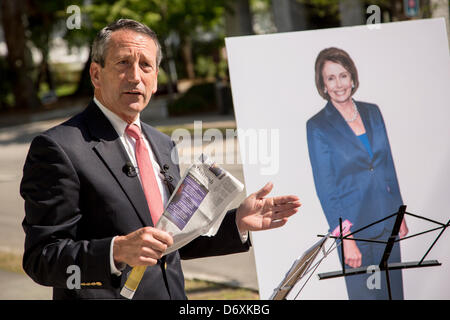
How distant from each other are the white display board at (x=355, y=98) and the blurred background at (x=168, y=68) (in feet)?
0.93

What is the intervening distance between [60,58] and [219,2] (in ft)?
81.4

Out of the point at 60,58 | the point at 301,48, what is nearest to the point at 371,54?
the point at 301,48

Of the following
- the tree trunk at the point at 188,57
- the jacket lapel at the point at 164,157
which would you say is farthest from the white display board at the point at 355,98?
the tree trunk at the point at 188,57

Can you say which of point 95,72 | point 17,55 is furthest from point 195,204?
point 17,55

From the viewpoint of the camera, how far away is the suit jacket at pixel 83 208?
1826 mm

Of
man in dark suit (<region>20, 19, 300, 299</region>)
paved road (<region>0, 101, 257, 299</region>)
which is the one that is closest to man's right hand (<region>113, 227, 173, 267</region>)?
man in dark suit (<region>20, 19, 300, 299</region>)

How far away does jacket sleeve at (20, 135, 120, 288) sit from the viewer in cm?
181

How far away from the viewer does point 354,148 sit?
304 centimetres

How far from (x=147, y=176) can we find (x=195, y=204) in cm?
30

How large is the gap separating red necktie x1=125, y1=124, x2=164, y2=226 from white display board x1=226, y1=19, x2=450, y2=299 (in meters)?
0.92
